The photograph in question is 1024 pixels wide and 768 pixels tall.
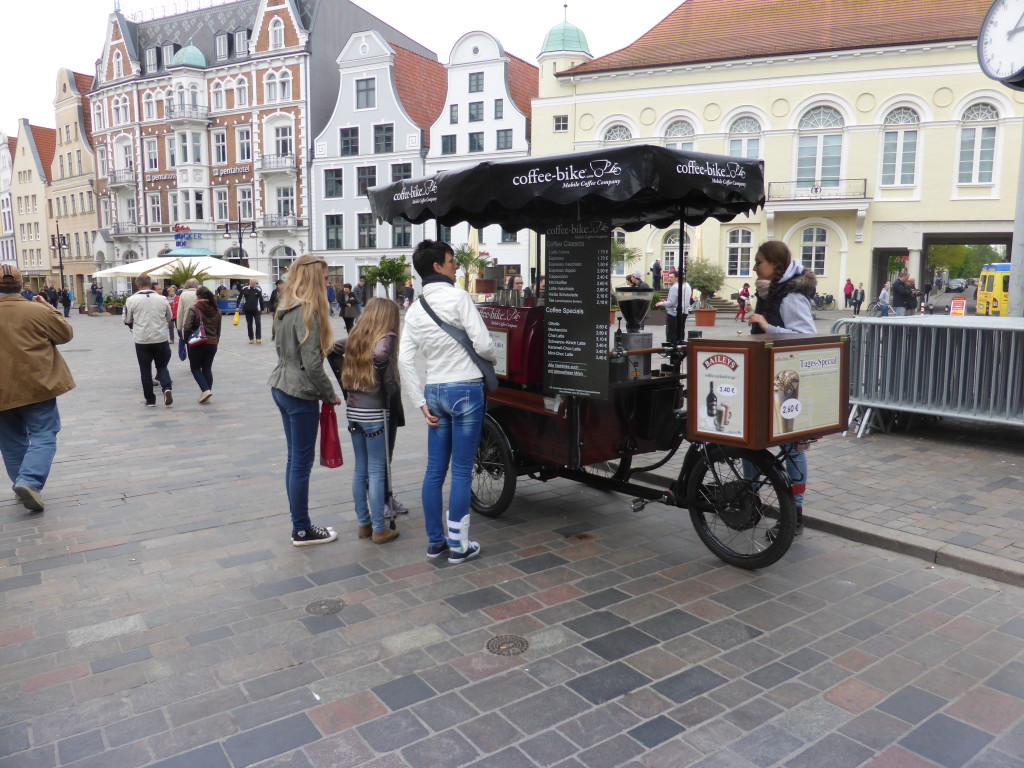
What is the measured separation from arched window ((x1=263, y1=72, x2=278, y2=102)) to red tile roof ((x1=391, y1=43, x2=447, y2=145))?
25.4 ft

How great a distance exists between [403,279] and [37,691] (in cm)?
3324

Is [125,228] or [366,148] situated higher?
[366,148]

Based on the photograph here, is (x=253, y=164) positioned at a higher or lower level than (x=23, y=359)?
higher

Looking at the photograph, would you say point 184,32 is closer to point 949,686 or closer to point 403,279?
point 403,279

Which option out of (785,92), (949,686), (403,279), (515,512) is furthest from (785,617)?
(785,92)

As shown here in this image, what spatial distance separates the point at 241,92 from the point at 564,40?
22609mm

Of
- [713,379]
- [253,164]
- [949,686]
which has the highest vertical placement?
[253,164]

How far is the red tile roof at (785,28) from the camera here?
111 ft

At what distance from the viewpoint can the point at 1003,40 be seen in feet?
27.7

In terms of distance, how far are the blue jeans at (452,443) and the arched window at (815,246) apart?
35.0 m

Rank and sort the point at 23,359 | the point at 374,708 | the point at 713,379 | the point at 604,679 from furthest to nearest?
the point at 23,359 → the point at 713,379 → the point at 604,679 → the point at 374,708

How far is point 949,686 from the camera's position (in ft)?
11.2

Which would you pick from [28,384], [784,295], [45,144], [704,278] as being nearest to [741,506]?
[784,295]

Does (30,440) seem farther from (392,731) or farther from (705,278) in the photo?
(705,278)
